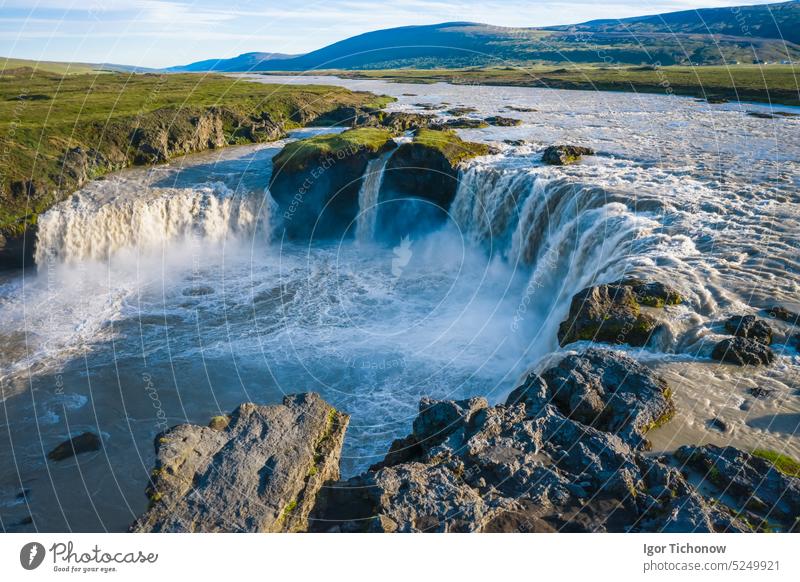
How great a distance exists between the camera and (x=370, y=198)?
41.1 m

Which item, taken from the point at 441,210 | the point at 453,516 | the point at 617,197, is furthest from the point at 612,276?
the point at 441,210

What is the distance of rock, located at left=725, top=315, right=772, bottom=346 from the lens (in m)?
16.8

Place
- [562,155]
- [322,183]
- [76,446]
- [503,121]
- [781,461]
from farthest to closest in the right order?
[503,121] → [322,183] → [562,155] → [76,446] → [781,461]

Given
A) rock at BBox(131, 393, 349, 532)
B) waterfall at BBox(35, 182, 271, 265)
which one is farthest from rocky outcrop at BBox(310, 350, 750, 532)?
waterfall at BBox(35, 182, 271, 265)

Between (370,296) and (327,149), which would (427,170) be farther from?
(370,296)

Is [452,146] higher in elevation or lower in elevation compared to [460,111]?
lower

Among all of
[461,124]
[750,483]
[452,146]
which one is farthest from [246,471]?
[461,124]

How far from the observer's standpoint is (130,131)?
4912 cm

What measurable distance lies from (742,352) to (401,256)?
80.1 feet

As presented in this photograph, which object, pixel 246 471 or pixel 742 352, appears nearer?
pixel 246 471

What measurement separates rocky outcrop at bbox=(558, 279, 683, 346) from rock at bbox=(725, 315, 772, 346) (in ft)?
7.09

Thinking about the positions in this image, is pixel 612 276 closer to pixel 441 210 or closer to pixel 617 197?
pixel 617 197

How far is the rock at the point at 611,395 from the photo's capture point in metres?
13.0

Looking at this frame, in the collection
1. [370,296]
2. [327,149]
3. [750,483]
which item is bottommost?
[370,296]
